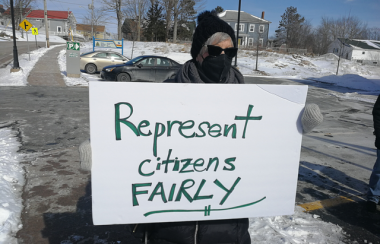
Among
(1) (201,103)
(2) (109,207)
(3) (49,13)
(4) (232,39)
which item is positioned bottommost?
(2) (109,207)

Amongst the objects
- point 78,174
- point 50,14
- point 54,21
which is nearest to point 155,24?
point 54,21

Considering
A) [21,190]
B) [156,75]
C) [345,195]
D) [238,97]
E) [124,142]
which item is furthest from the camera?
[156,75]

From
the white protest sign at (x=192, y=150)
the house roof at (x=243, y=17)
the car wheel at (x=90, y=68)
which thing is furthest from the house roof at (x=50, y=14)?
the white protest sign at (x=192, y=150)

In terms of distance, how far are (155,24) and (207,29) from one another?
49727 millimetres

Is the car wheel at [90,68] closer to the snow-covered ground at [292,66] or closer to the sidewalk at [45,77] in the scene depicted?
the sidewalk at [45,77]

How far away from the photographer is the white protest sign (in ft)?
5.09

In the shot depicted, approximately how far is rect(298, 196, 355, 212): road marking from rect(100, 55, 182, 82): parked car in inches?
392

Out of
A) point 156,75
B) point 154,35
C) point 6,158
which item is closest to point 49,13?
point 154,35

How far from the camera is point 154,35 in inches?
1948

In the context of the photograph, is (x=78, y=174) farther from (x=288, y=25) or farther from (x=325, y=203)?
(x=288, y=25)

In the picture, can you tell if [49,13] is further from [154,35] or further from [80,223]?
[80,223]

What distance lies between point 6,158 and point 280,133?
4.31 m

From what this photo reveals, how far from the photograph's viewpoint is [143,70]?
1302 cm

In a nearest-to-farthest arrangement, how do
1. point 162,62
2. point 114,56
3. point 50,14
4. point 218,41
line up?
→ 1. point 218,41
2. point 162,62
3. point 114,56
4. point 50,14
